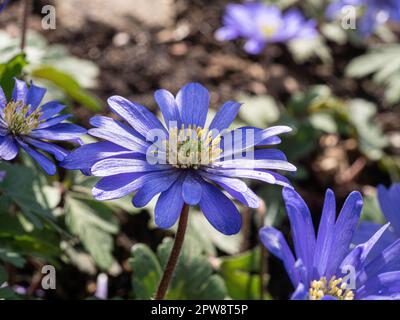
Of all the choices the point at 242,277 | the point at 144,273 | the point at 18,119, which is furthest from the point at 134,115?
the point at 242,277

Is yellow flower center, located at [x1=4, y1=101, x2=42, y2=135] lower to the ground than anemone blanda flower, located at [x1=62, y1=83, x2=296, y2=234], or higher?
higher

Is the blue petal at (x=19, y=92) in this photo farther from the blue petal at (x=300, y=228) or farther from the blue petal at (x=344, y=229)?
the blue petal at (x=344, y=229)

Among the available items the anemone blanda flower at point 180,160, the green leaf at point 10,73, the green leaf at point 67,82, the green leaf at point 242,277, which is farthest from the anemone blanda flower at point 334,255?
the green leaf at point 67,82

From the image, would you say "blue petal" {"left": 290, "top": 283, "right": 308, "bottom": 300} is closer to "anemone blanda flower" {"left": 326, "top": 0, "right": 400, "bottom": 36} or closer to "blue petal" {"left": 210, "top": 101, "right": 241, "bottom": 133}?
"blue petal" {"left": 210, "top": 101, "right": 241, "bottom": 133}

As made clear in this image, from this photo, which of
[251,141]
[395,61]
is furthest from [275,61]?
[251,141]

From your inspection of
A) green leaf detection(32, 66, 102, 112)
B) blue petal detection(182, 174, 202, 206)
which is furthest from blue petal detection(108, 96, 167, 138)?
green leaf detection(32, 66, 102, 112)

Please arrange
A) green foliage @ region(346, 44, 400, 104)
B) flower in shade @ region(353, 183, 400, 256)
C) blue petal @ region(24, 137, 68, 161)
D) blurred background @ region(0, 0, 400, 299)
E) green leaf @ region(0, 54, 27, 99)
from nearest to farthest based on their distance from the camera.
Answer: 1. blue petal @ region(24, 137, 68, 161)
2. green leaf @ region(0, 54, 27, 99)
3. flower in shade @ region(353, 183, 400, 256)
4. blurred background @ region(0, 0, 400, 299)
5. green foliage @ region(346, 44, 400, 104)

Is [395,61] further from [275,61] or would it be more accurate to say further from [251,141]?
[251,141]
